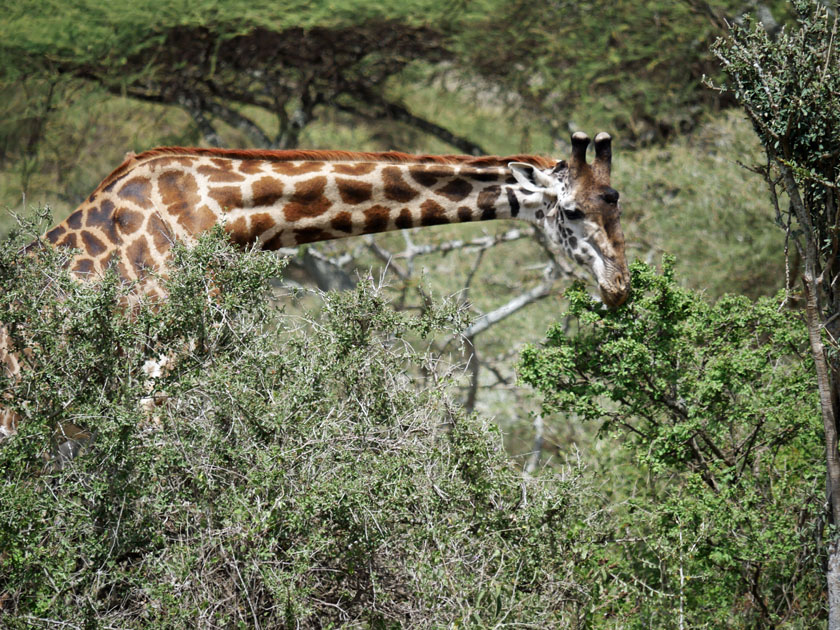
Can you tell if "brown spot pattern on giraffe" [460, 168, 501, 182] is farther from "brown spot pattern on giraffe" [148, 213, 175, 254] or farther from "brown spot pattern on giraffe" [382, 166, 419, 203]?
"brown spot pattern on giraffe" [148, 213, 175, 254]

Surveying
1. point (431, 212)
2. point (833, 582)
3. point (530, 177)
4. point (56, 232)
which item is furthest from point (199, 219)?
point (833, 582)

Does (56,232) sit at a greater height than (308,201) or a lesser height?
lesser

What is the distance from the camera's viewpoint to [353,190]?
6.39m

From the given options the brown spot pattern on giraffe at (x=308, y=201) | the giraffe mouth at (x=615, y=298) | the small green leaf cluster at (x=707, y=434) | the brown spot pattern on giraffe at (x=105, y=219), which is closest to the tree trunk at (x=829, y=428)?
the small green leaf cluster at (x=707, y=434)

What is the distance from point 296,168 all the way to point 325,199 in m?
0.29

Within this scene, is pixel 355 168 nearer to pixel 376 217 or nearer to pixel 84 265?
pixel 376 217

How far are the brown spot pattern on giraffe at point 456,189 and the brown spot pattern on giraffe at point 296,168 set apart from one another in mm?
803

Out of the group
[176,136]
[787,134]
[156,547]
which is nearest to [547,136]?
[176,136]

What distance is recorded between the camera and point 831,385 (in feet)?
16.2

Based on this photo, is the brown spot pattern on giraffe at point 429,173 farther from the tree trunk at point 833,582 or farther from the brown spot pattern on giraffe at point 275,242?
the tree trunk at point 833,582

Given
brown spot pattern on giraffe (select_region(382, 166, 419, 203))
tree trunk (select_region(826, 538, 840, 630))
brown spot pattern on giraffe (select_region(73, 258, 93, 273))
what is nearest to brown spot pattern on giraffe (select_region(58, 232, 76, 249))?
brown spot pattern on giraffe (select_region(73, 258, 93, 273))

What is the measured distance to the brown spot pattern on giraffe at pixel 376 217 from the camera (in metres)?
6.45

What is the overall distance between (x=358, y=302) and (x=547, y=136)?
1136 cm

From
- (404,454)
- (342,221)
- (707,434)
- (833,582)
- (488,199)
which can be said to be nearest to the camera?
(404,454)
